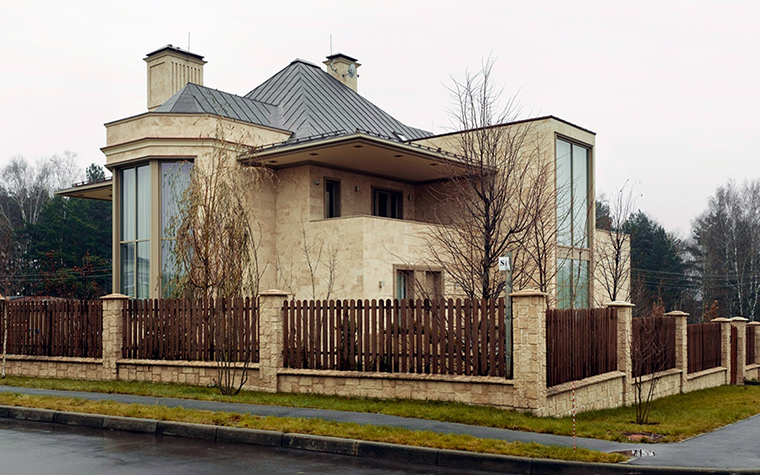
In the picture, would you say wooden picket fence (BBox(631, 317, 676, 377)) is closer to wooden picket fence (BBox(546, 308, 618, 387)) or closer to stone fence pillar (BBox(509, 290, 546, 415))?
wooden picket fence (BBox(546, 308, 618, 387))

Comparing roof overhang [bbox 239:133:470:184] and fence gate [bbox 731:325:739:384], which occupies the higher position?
roof overhang [bbox 239:133:470:184]

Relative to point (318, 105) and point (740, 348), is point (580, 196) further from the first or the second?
point (318, 105)

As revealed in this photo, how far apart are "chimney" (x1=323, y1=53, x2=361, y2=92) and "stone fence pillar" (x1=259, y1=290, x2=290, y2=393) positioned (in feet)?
65.0

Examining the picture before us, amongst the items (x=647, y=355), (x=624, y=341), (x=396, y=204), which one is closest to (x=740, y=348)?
(x=647, y=355)

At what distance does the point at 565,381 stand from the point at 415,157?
1188 centimetres

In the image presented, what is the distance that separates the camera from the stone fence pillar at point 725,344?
2305 cm

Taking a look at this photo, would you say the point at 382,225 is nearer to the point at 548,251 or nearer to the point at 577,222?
the point at 548,251

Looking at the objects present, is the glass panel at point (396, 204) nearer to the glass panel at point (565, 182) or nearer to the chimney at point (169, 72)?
the glass panel at point (565, 182)

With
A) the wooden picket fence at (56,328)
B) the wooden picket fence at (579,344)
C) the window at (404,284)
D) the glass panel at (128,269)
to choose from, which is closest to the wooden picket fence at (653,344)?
the wooden picket fence at (579,344)

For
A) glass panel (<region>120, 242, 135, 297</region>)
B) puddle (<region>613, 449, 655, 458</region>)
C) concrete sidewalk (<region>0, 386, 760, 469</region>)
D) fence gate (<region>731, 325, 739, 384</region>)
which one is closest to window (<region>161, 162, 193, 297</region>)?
glass panel (<region>120, 242, 135, 297</region>)

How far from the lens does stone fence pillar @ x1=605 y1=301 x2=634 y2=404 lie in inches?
636

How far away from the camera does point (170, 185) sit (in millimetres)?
23000

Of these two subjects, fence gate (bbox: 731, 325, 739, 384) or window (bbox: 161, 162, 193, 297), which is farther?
fence gate (bbox: 731, 325, 739, 384)

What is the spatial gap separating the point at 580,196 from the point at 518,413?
54.1ft
